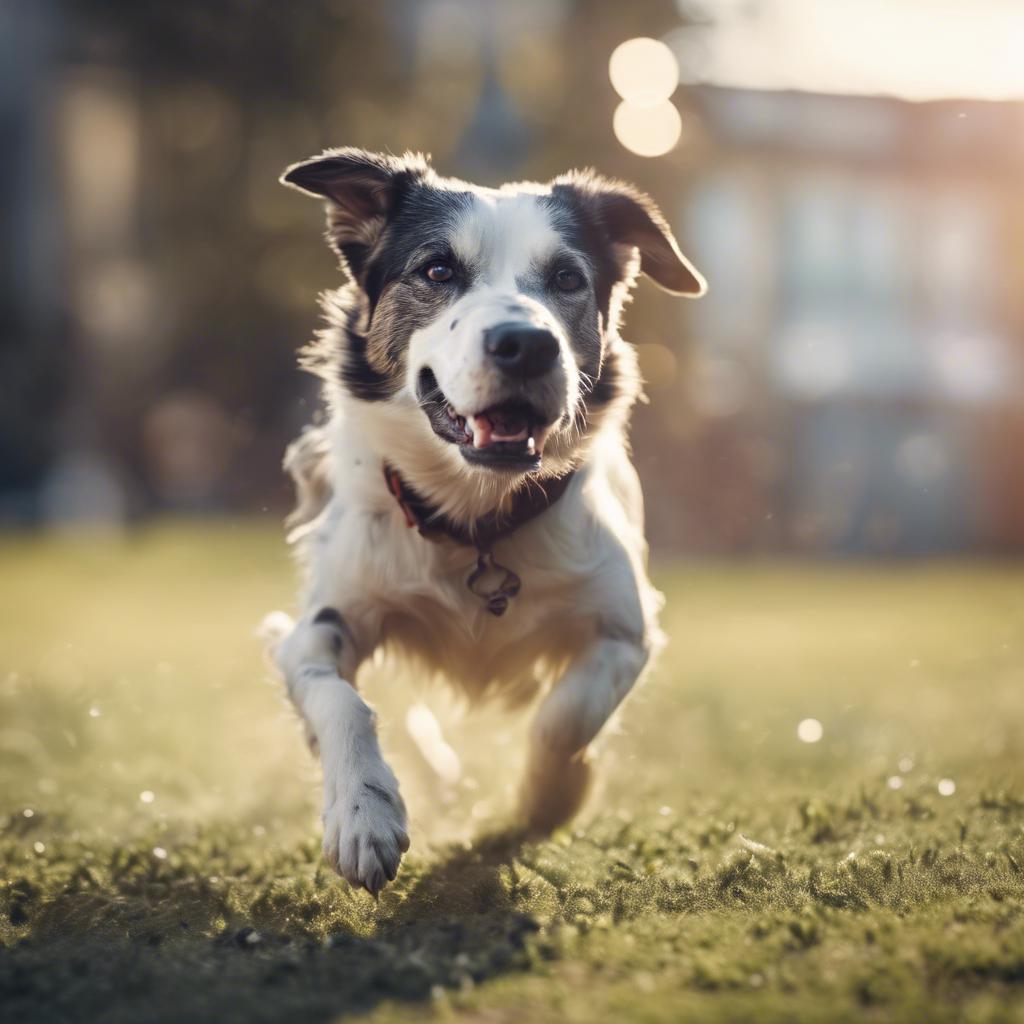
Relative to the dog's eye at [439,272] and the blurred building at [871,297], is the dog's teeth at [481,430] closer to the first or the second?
Result: the dog's eye at [439,272]

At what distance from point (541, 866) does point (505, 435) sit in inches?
49.6

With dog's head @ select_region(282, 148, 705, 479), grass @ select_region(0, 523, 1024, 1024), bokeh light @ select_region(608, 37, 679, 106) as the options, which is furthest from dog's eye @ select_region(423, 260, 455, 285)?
bokeh light @ select_region(608, 37, 679, 106)

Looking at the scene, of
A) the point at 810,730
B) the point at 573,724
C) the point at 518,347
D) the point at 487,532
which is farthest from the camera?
the point at 810,730

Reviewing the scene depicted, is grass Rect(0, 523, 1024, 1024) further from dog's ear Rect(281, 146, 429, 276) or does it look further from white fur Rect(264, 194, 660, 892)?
dog's ear Rect(281, 146, 429, 276)

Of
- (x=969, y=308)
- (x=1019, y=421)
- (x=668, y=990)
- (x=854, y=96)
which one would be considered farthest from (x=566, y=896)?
(x=969, y=308)

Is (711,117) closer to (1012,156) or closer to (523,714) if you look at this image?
(1012,156)

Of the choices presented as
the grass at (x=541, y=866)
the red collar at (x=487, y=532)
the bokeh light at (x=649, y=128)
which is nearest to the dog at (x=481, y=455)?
the red collar at (x=487, y=532)

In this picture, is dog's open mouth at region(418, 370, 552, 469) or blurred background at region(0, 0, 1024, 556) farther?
blurred background at region(0, 0, 1024, 556)

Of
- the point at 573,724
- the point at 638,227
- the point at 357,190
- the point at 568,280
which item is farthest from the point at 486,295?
the point at 573,724

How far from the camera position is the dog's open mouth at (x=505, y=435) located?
4273 mm

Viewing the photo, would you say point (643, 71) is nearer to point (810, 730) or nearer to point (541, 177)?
point (541, 177)

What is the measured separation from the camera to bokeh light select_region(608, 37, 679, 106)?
56.9 feet

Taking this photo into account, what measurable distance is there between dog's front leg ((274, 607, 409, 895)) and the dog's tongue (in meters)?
0.84

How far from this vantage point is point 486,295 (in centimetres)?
453
